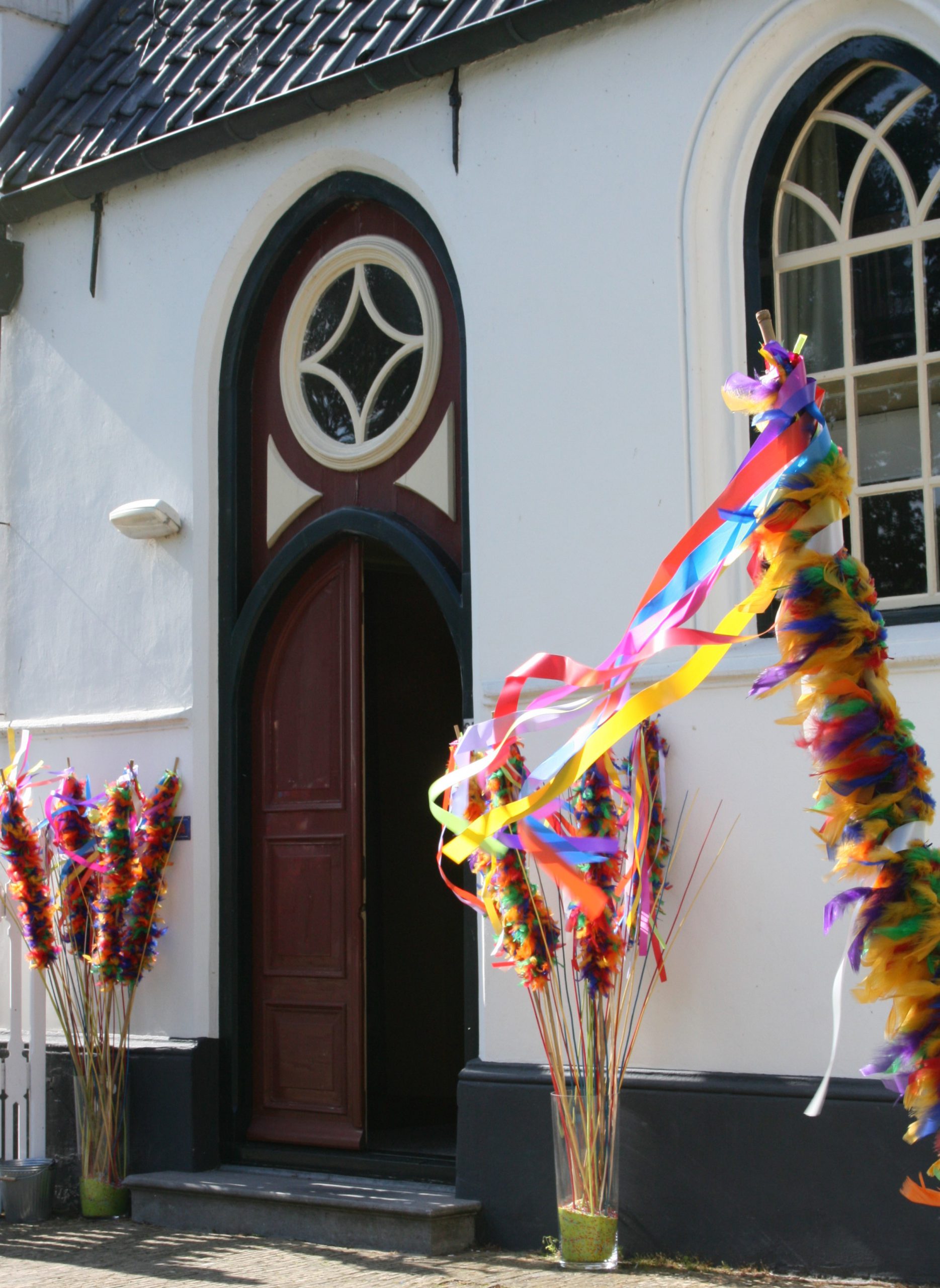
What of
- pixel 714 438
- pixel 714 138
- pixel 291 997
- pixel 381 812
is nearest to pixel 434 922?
pixel 381 812

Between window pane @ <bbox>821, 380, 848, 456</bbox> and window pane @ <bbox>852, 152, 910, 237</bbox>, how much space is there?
57 centimetres

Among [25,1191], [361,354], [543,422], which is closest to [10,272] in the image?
[361,354]

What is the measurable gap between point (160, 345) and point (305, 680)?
1.92 meters

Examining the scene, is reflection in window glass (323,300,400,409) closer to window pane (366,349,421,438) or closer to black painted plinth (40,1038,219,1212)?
window pane (366,349,421,438)

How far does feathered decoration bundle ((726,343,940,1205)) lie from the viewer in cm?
267

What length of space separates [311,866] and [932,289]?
3.81m

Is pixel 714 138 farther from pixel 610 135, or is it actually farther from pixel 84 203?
pixel 84 203

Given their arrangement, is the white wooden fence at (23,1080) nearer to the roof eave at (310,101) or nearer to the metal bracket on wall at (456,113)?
the roof eave at (310,101)

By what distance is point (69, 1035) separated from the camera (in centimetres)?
752

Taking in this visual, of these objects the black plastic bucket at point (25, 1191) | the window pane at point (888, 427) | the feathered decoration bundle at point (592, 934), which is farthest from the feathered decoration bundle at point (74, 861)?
the window pane at point (888, 427)

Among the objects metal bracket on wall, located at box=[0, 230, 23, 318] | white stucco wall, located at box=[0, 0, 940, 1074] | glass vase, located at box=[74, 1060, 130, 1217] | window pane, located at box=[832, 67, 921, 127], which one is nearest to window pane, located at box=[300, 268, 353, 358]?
white stucco wall, located at box=[0, 0, 940, 1074]

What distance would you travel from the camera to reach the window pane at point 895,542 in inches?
224

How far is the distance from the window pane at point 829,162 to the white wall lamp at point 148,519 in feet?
11.2

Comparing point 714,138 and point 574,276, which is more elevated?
point 714,138
